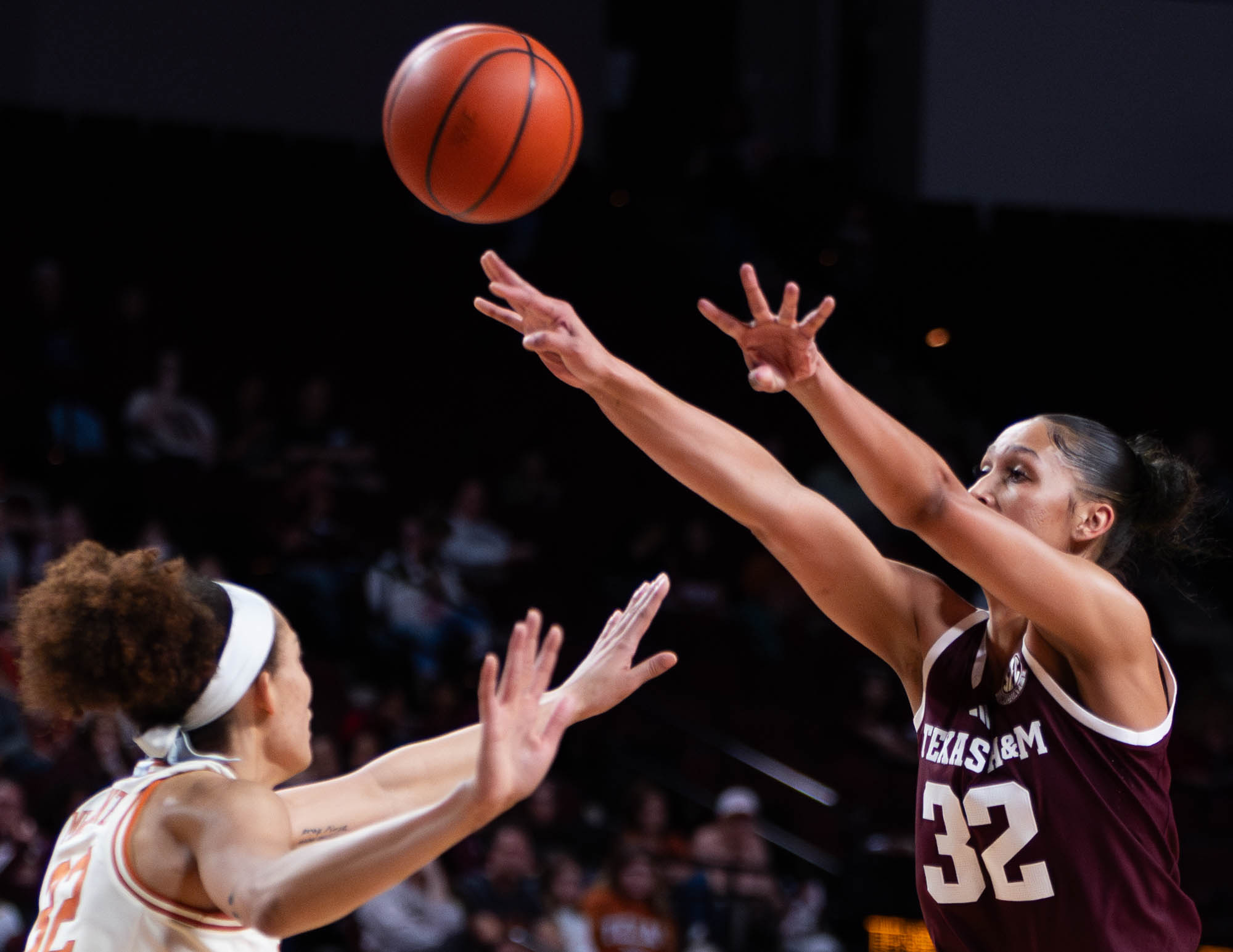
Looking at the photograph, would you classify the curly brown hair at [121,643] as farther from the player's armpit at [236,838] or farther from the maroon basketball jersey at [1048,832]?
the maroon basketball jersey at [1048,832]

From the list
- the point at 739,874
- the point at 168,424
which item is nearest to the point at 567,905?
the point at 739,874

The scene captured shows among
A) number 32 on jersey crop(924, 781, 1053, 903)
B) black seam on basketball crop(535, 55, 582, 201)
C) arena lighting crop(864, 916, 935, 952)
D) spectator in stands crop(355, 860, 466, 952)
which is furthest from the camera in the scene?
spectator in stands crop(355, 860, 466, 952)

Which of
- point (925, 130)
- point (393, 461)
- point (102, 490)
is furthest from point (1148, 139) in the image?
point (102, 490)

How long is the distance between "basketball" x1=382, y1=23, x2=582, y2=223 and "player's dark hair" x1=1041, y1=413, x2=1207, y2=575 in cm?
133

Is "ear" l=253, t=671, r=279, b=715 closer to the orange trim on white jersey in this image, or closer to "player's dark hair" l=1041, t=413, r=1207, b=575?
the orange trim on white jersey

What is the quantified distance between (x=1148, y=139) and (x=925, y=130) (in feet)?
5.44

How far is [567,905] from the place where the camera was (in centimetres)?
585

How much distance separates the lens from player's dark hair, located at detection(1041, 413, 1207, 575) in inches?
91.5

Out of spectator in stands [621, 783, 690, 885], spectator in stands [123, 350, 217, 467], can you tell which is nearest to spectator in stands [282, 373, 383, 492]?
spectator in stands [123, 350, 217, 467]

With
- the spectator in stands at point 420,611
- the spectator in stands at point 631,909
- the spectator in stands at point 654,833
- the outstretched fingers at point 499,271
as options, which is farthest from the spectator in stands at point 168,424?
the outstretched fingers at point 499,271

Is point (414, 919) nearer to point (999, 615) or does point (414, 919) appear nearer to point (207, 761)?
point (207, 761)

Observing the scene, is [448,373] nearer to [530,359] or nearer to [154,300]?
[530,359]

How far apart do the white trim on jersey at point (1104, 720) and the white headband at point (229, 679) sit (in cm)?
121

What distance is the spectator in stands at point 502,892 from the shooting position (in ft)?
18.4
